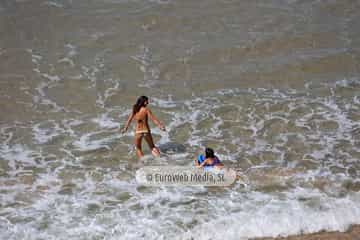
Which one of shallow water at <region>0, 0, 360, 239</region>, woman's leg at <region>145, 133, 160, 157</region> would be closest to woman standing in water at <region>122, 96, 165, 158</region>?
woman's leg at <region>145, 133, 160, 157</region>

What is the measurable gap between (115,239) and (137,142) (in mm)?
2460

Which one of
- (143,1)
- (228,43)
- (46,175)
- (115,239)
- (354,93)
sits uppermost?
(143,1)

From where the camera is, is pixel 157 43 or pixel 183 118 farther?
pixel 157 43

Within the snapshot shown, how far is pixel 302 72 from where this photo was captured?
13445 millimetres

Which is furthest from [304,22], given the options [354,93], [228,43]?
[354,93]

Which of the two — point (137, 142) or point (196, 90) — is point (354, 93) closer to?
point (196, 90)

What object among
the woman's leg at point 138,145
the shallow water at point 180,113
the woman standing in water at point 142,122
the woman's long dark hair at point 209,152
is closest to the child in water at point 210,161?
the woman's long dark hair at point 209,152

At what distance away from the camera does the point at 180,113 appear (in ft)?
37.6

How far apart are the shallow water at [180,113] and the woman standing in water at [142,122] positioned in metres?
0.31

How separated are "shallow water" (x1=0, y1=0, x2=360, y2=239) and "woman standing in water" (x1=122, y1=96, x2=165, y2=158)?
31 cm

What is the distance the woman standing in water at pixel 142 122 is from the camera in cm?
938

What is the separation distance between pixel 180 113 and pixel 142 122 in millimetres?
2137

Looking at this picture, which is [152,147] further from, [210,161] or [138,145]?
[210,161]

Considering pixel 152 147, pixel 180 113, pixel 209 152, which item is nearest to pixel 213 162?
pixel 209 152
